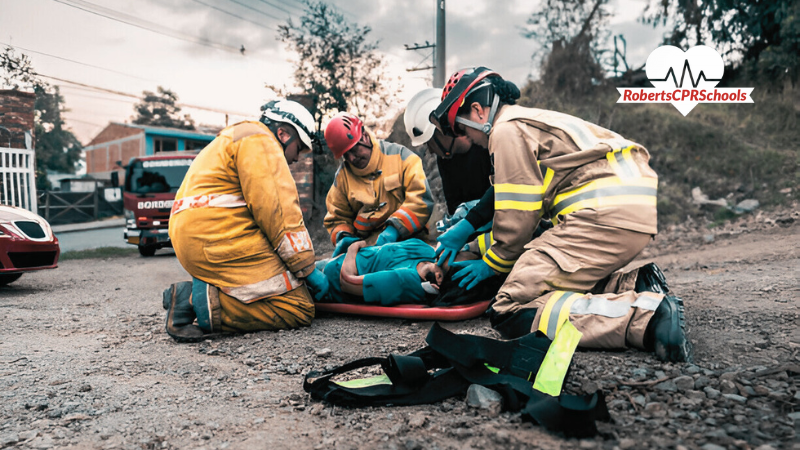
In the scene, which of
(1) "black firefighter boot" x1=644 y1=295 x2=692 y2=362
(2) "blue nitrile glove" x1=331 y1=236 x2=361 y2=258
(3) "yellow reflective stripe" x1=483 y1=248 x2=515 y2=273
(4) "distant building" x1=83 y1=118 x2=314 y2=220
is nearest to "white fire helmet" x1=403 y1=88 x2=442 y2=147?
(2) "blue nitrile glove" x1=331 y1=236 x2=361 y2=258

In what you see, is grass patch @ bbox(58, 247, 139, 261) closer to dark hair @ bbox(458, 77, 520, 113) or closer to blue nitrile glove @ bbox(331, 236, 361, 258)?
blue nitrile glove @ bbox(331, 236, 361, 258)

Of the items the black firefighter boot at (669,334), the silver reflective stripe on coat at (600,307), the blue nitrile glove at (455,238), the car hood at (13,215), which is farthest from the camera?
the car hood at (13,215)

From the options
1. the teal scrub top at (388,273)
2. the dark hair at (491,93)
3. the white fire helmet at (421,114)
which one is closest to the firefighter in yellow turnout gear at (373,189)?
the white fire helmet at (421,114)

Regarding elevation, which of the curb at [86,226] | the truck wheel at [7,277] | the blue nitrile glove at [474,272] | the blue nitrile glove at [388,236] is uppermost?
the blue nitrile glove at [388,236]

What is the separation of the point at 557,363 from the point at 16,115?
43.1 feet

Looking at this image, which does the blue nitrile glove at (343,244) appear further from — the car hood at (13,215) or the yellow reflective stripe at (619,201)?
the car hood at (13,215)

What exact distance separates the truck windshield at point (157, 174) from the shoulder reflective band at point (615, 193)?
31.6 ft

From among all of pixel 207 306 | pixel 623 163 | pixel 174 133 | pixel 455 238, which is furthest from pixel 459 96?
pixel 174 133

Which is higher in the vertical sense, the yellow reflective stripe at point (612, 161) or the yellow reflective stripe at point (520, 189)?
the yellow reflective stripe at point (612, 161)

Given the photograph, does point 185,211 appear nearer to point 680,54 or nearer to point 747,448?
point 747,448

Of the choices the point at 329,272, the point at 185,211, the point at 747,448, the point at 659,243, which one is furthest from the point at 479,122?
the point at 659,243

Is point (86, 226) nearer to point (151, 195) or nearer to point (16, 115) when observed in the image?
point (16, 115)

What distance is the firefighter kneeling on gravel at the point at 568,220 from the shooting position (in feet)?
8.11

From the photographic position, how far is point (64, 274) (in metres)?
7.84
